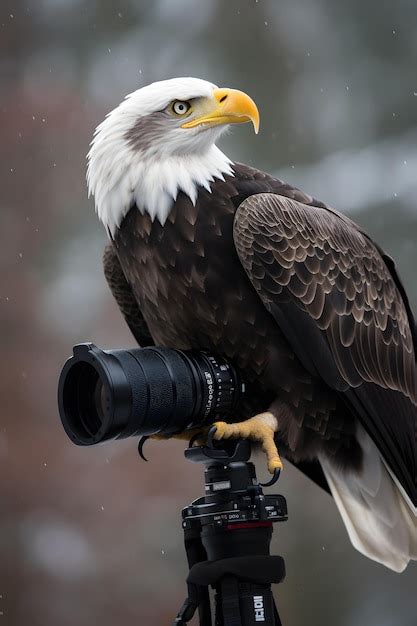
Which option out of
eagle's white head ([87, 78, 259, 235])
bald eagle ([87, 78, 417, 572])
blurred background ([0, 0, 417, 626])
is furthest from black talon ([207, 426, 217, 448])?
blurred background ([0, 0, 417, 626])

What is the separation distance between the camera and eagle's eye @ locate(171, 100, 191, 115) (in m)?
1.86

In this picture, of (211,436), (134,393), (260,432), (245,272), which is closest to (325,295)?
(245,272)

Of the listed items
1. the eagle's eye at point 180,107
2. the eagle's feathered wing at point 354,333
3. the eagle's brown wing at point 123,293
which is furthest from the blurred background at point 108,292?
the eagle's eye at point 180,107

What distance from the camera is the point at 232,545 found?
5.07ft

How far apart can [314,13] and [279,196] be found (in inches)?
76.9

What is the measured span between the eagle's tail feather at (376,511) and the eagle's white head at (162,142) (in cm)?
59

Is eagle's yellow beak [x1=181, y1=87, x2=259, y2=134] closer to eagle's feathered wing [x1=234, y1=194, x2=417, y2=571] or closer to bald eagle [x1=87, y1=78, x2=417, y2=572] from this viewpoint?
bald eagle [x1=87, y1=78, x2=417, y2=572]

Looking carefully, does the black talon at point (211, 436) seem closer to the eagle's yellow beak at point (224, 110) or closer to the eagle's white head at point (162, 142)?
the eagle's white head at point (162, 142)

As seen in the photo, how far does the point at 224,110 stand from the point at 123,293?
17.1 inches

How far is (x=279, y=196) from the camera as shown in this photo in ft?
6.30

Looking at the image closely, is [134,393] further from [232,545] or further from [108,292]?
[108,292]

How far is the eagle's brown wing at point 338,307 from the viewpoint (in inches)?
72.5

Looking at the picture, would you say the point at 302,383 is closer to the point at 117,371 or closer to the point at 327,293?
the point at 327,293

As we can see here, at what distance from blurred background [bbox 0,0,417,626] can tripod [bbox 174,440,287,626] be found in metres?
1.93
